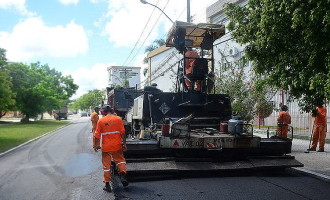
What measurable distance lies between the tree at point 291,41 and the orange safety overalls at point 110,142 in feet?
10.2

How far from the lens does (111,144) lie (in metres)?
6.70

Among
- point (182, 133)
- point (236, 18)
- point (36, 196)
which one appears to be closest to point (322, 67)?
point (236, 18)

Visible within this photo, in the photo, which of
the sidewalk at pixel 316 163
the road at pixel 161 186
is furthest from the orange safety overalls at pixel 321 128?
the road at pixel 161 186

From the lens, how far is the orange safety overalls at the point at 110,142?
666 cm

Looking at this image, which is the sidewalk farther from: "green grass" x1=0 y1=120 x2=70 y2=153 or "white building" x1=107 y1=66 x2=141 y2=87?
"white building" x1=107 y1=66 x2=141 y2=87

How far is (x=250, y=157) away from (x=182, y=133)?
6.03 ft

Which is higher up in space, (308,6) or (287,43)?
(308,6)

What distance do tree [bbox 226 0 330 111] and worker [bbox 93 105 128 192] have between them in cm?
310

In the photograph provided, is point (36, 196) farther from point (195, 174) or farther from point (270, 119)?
point (270, 119)

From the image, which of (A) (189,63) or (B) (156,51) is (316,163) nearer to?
(A) (189,63)

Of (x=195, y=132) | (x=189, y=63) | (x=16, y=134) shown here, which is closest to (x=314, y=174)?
(x=195, y=132)

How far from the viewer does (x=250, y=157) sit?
26.9 feet

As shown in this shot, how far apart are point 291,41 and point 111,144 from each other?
12.5ft

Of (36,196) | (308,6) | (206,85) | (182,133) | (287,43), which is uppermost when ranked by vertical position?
(308,6)
